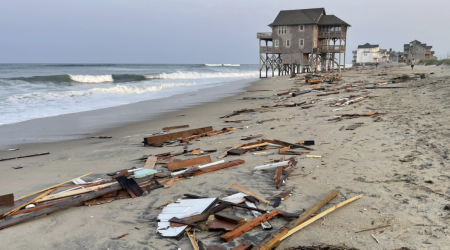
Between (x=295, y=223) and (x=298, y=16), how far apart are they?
43217mm

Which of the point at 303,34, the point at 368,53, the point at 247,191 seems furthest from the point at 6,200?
the point at 368,53

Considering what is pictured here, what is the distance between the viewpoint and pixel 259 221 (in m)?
3.61

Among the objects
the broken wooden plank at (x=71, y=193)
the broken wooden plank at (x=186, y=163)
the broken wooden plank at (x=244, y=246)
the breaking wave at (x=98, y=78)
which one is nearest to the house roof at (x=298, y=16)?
the breaking wave at (x=98, y=78)

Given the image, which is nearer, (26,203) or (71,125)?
(26,203)

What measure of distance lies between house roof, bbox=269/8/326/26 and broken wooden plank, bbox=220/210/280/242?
136 ft

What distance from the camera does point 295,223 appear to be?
11.4 feet

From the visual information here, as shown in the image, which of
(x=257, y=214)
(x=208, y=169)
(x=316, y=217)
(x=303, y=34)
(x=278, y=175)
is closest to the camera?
(x=316, y=217)

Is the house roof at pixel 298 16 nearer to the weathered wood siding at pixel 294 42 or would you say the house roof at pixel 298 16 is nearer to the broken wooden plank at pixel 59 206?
the weathered wood siding at pixel 294 42

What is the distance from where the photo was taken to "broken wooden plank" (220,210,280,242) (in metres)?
3.33

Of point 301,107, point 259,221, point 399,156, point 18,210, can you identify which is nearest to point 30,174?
point 18,210

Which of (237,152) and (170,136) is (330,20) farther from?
(237,152)

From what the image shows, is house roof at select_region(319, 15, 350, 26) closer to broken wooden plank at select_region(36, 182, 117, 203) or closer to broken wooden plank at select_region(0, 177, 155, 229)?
broken wooden plank at select_region(36, 182, 117, 203)

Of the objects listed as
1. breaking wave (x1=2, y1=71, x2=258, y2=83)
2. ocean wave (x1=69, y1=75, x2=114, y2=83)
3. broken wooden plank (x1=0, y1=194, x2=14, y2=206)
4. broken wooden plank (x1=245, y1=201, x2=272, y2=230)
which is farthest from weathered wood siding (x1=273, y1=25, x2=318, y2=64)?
broken wooden plank (x1=0, y1=194, x2=14, y2=206)

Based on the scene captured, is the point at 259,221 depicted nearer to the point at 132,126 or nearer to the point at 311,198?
the point at 311,198
